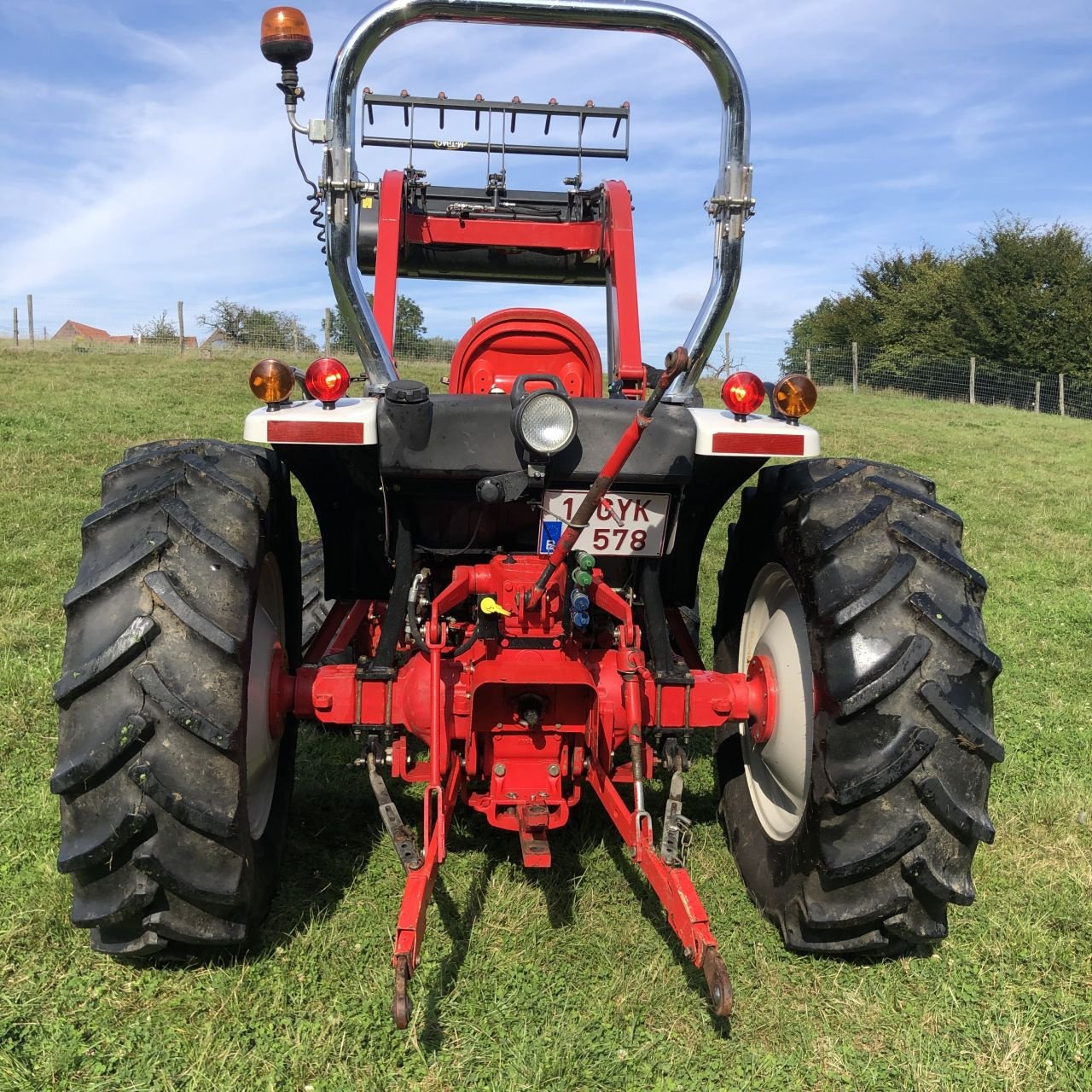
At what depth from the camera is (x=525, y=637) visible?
296 centimetres

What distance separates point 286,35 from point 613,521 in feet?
5.26

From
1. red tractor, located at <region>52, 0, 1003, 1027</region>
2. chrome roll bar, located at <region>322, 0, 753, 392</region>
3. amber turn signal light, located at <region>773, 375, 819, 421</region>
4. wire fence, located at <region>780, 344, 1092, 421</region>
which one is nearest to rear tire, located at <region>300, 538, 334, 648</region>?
red tractor, located at <region>52, 0, 1003, 1027</region>

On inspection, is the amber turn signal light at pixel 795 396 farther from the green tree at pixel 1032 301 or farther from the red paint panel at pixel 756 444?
the green tree at pixel 1032 301

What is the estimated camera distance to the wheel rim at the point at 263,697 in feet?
9.27

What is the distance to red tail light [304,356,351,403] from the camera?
2.72 metres

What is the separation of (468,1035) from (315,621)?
2.79 meters

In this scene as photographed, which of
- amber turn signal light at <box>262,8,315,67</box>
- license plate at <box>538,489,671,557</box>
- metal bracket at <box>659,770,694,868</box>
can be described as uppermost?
amber turn signal light at <box>262,8,315,67</box>

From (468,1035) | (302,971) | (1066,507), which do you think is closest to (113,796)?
(302,971)

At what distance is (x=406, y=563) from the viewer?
3.03m

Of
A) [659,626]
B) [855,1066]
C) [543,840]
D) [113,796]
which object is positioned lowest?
[855,1066]

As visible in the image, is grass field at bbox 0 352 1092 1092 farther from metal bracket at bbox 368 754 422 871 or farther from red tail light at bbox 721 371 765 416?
red tail light at bbox 721 371 765 416

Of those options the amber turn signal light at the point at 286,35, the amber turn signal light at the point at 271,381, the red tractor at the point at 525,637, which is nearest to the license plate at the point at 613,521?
the red tractor at the point at 525,637

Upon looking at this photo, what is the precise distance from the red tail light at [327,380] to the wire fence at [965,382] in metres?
24.7

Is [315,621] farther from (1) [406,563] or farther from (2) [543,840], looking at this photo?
(2) [543,840]
